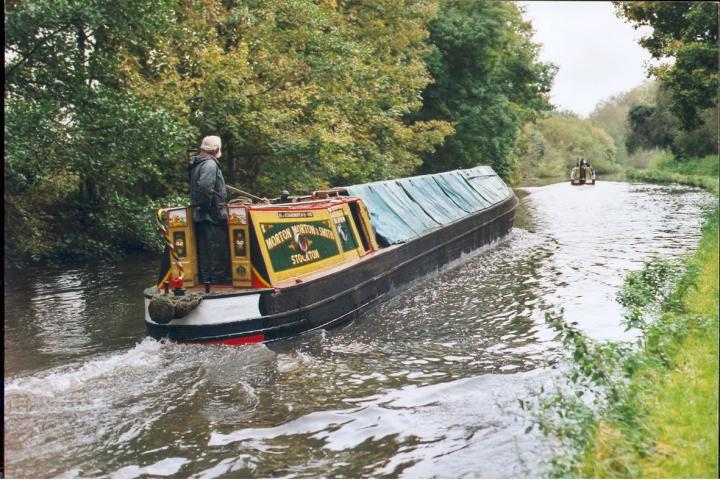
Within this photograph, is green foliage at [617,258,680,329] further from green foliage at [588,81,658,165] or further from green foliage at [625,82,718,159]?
green foliage at [588,81,658,165]

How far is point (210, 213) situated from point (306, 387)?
2636 millimetres

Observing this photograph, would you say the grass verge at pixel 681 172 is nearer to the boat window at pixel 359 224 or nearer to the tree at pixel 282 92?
the tree at pixel 282 92

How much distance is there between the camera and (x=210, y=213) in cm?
898

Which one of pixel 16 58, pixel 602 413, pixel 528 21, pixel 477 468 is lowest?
pixel 477 468

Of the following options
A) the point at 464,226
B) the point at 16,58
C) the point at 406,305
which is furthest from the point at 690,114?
the point at 16,58

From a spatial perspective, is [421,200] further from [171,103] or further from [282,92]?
[171,103]

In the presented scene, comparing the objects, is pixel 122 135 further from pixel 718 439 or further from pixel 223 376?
pixel 718 439

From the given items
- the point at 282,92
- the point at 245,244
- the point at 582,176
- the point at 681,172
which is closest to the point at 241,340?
the point at 245,244

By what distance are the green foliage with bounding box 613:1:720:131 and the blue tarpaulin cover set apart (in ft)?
15.5

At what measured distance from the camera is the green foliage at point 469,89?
104 feet

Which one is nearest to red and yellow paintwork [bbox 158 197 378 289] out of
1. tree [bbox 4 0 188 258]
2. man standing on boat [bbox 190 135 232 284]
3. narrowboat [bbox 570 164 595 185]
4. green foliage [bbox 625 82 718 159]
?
man standing on boat [bbox 190 135 232 284]

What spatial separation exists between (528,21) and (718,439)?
41.1 m

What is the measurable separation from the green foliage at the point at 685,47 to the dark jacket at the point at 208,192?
23.4 feet

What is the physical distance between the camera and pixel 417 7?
84.1 ft
